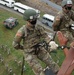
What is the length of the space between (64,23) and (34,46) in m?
2.37

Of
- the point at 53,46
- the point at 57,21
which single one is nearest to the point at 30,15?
the point at 53,46

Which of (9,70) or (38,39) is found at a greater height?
(38,39)

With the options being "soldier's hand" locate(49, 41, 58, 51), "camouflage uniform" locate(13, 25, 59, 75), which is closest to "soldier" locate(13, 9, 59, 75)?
"camouflage uniform" locate(13, 25, 59, 75)

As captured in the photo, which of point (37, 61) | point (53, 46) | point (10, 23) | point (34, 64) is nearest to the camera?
point (53, 46)

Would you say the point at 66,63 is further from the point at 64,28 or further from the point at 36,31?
the point at 64,28

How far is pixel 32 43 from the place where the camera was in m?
9.78

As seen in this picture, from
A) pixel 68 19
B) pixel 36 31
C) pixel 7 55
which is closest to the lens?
pixel 36 31

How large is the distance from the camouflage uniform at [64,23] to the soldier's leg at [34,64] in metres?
2.17

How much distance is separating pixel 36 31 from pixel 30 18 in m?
0.81

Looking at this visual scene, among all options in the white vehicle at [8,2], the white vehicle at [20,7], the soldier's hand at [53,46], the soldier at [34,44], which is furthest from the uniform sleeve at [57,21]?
the white vehicle at [8,2]

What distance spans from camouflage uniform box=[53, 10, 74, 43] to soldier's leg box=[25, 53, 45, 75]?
217 cm

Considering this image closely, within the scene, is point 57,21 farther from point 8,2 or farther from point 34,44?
point 8,2

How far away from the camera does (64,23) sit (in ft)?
37.7

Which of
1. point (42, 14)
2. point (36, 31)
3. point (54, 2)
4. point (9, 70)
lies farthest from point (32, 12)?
point (54, 2)
